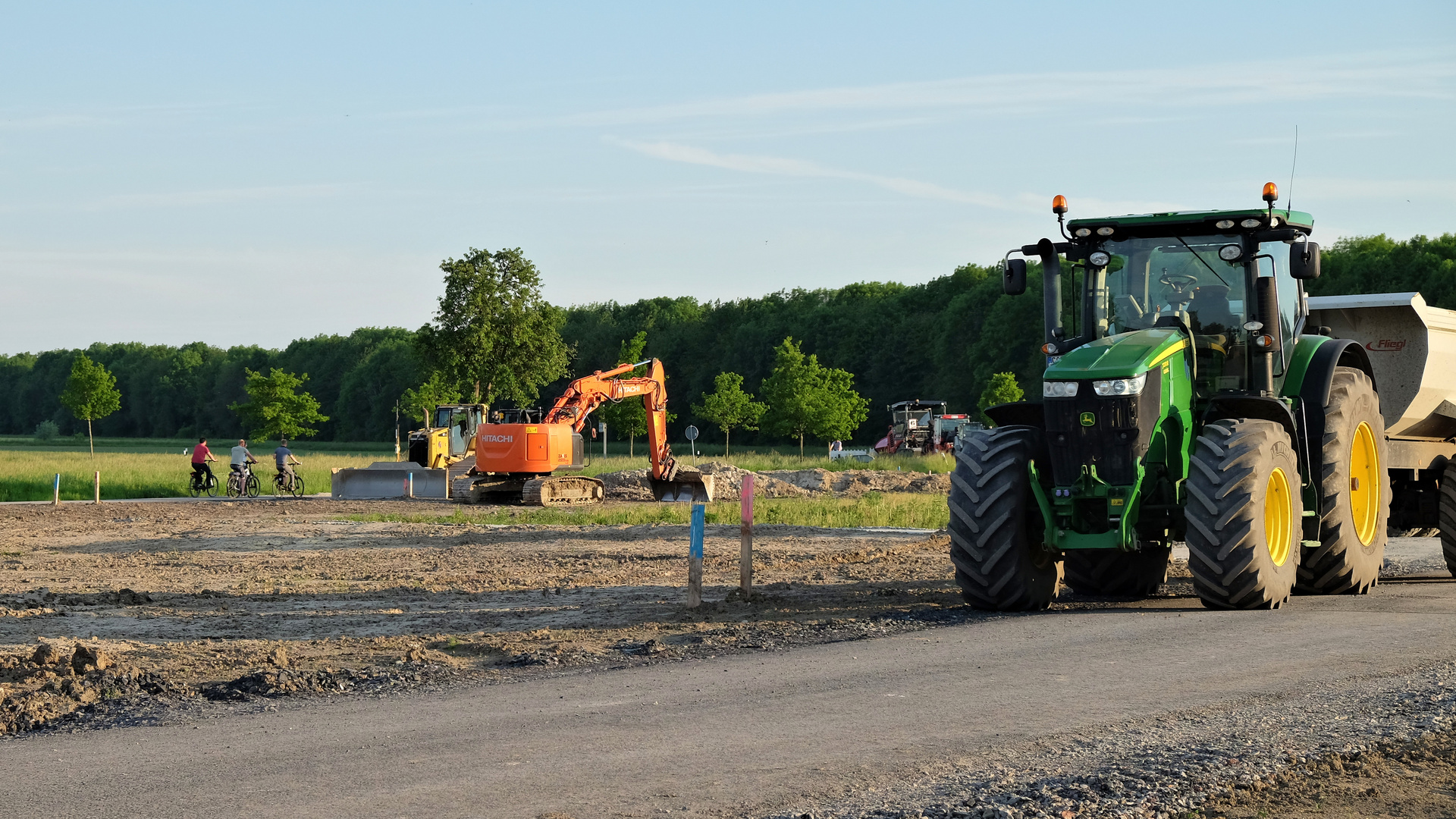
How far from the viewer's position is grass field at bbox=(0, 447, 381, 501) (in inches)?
1532

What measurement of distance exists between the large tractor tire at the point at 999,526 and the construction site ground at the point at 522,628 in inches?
13.0

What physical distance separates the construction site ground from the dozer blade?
1102 centimetres

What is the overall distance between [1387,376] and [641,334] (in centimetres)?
5349

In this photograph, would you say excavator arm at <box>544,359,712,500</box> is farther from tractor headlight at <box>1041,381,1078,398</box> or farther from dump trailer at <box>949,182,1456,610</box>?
tractor headlight at <box>1041,381,1078,398</box>

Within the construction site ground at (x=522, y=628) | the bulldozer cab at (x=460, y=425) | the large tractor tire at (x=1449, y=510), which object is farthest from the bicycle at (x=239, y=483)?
the large tractor tire at (x=1449, y=510)

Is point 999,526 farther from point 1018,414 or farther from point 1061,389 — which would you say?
point 1018,414

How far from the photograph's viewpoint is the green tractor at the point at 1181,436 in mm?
11062

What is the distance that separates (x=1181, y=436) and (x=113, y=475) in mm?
41458

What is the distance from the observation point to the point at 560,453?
1261 inches

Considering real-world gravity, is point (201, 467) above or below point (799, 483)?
above

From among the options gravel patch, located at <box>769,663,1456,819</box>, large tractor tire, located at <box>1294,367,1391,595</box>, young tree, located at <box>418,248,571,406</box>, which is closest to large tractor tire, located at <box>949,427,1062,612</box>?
large tractor tire, located at <box>1294,367,1391,595</box>

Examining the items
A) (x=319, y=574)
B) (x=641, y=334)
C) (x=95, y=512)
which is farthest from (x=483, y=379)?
(x=319, y=574)

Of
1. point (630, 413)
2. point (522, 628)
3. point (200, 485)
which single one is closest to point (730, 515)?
point (522, 628)

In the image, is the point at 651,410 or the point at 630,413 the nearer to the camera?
the point at 651,410
